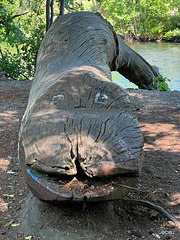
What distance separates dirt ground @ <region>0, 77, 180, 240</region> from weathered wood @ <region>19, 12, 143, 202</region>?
8.9 inches

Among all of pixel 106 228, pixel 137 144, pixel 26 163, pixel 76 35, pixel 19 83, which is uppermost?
pixel 76 35

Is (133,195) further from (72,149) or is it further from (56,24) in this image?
(56,24)

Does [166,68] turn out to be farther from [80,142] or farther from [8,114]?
[80,142]

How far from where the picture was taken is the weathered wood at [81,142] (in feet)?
6.18

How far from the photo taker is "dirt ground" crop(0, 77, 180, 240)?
85.3 inches

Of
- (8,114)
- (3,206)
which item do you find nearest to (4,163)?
(3,206)

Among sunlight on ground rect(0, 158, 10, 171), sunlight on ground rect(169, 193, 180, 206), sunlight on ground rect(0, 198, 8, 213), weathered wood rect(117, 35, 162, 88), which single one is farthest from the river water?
sunlight on ground rect(0, 198, 8, 213)

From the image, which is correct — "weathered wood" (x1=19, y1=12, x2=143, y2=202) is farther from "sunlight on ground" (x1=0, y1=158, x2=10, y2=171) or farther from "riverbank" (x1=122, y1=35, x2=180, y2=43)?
"riverbank" (x1=122, y1=35, x2=180, y2=43)

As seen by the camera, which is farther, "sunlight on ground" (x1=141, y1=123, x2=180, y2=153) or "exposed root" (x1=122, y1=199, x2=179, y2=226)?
"sunlight on ground" (x1=141, y1=123, x2=180, y2=153)

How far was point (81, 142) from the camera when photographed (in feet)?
6.52

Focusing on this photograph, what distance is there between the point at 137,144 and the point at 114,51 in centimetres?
322

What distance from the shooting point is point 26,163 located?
2.02 meters

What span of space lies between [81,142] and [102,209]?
2.07 feet

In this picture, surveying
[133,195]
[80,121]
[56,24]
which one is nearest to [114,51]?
[56,24]
